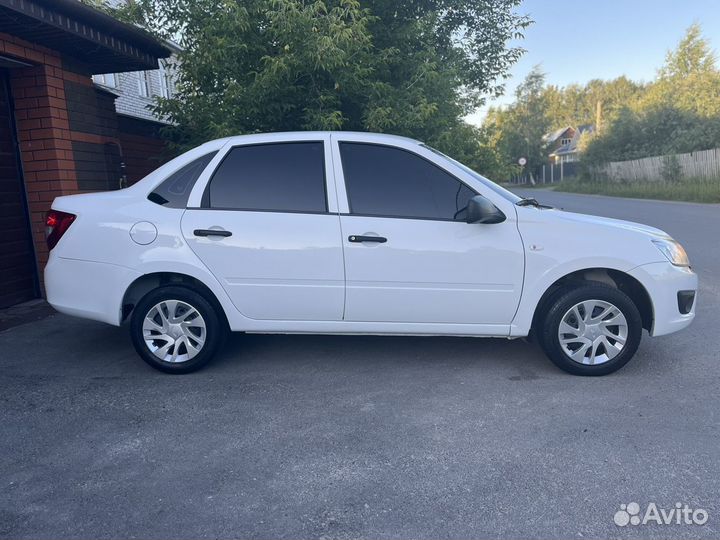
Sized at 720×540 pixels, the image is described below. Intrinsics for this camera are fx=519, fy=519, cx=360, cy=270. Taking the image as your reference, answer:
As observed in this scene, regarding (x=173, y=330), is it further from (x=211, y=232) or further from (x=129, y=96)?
(x=129, y=96)

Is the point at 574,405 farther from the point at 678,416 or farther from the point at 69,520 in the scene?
the point at 69,520

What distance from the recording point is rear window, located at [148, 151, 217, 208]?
4.04m

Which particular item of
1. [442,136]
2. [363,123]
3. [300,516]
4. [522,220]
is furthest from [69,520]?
[442,136]

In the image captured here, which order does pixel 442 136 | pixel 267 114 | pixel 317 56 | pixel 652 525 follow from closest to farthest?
pixel 652 525, pixel 317 56, pixel 267 114, pixel 442 136

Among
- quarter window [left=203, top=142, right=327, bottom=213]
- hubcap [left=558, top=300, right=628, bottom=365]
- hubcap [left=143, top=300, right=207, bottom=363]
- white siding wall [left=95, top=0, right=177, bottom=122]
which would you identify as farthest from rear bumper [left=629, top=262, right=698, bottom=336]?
white siding wall [left=95, top=0, right=177, bottom=122]

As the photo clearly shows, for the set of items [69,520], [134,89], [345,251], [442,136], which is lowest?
[69,520]

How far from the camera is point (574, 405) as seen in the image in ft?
11.3

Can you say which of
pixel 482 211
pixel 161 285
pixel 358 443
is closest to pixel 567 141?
pixel 482 211

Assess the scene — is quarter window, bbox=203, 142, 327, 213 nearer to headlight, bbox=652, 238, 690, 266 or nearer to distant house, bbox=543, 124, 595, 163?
headlight, bbox=652, 238, 690, 266

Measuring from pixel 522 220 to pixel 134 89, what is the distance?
16.0m

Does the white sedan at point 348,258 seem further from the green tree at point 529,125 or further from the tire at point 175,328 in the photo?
the green tree at point 529,125

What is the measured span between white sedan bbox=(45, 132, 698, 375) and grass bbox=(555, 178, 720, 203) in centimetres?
2048

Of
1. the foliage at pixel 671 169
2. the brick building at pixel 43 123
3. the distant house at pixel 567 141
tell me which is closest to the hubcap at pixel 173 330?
the brick building at pixel 43 123

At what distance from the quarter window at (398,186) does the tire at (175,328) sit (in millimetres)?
1425
